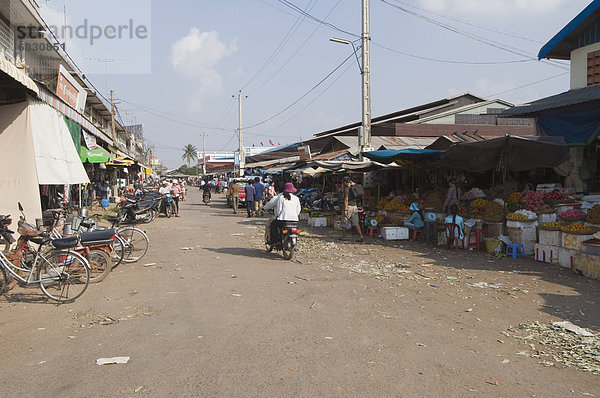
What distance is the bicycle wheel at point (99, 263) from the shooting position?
24.9ft

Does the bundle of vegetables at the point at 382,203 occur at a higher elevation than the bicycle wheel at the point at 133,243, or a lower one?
higher

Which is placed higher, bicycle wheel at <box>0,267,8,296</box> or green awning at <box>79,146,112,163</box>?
green awning at <box>79,146,112,163</box>

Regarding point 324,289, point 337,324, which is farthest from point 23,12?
point 337,324

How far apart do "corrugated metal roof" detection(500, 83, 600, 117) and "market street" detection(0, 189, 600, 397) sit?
5.98m

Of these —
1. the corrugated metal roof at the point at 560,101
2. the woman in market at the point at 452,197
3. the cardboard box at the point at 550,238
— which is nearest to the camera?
the cardboard box at the point at 550,238

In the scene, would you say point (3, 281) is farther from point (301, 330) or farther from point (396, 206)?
point (396, 206)

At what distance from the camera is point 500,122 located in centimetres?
2828

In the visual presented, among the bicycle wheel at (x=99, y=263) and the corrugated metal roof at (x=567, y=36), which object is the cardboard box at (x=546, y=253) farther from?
the bicycle wheel at (x=99, y=263)

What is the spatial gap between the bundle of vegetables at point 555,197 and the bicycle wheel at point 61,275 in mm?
10301

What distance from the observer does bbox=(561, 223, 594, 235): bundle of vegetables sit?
8.27m

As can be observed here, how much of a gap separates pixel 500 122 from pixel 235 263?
25.0 m

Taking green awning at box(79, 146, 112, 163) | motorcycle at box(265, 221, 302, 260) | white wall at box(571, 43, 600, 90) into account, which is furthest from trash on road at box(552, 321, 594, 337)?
green awning at box(79, 146, 112, 163)

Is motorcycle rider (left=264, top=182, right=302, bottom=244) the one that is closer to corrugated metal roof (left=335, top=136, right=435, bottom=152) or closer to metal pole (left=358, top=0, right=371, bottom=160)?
metal pole (left=358, top=0, right=371, bottom=160)

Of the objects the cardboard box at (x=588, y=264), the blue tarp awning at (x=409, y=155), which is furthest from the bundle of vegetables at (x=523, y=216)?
the blue tarp awning at (x=409, y=155)
